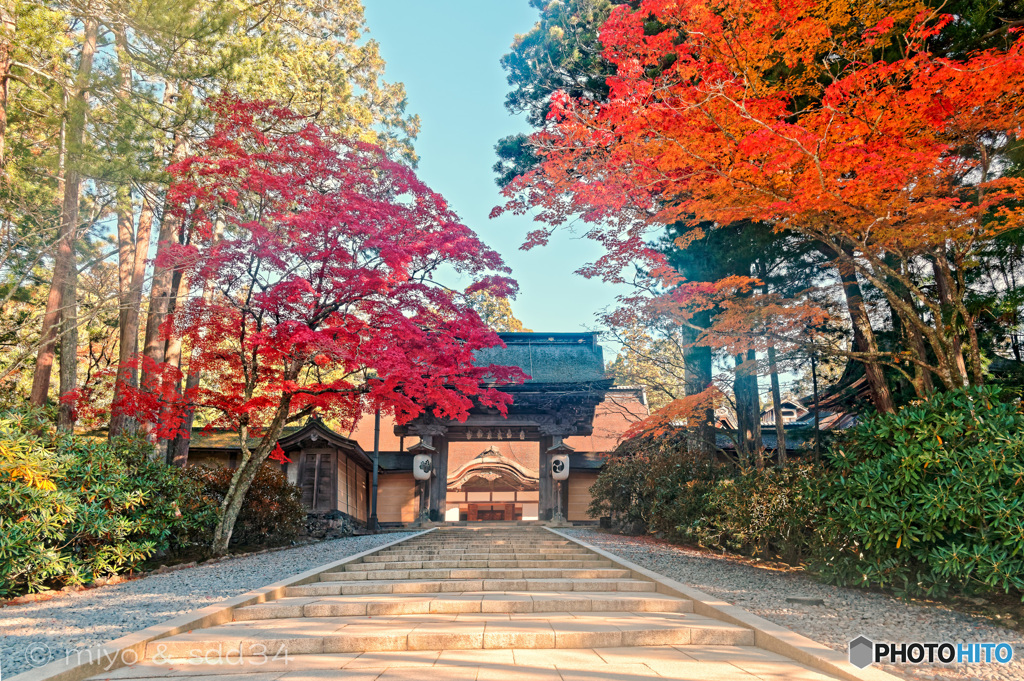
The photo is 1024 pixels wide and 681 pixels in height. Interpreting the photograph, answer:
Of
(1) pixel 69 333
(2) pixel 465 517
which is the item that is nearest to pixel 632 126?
(1) pixel 69 333

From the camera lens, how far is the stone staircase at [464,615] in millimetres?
4559

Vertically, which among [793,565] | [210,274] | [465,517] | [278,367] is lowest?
[465,517]

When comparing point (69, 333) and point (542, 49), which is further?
point (542, 49)

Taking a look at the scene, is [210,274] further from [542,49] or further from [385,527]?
[385,527]

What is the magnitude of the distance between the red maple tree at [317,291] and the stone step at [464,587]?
10.6 ft

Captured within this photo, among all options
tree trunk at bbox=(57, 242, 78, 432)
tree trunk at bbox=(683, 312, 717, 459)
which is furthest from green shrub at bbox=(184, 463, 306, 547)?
tree trunk at bbox=(683, 312, 717, 459)

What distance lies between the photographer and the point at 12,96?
10469 millimetres

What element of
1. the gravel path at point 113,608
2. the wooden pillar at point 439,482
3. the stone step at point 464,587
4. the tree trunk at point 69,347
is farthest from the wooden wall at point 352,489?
the stone step at point 464,587

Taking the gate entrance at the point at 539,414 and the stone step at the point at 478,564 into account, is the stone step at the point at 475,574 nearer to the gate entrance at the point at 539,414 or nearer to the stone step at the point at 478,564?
the stone step at the point at 478,564

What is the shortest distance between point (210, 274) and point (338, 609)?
6.35 meters

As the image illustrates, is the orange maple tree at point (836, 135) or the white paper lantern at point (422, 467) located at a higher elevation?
the orange maple tree at point (836, 135)

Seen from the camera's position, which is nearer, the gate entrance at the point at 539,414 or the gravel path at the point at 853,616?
the gravel path at the point at 853,616

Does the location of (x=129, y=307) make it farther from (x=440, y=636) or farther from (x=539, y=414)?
(x=539, y=414)

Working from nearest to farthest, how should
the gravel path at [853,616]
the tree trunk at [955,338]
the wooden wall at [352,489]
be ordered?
1. the gravel path at [853,616]
2. the tree trunk at [955,338]
3. the wooden wall at [352,489]
